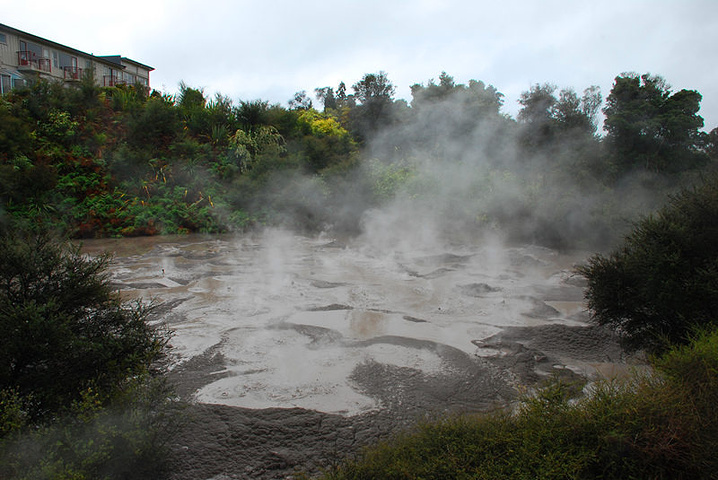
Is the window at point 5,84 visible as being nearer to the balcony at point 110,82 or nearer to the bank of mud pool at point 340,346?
the balcony at point 110,82

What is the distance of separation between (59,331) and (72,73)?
22.4 metres

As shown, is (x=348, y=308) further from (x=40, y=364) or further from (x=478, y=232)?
(x=478, y=232)

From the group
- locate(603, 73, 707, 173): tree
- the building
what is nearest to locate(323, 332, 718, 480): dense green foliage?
locate(603, 73, 707, 173): tree

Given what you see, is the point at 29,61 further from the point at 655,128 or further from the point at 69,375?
the point at 655,128

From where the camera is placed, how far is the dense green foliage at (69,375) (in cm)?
240

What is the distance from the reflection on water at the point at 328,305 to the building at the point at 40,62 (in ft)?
40.3

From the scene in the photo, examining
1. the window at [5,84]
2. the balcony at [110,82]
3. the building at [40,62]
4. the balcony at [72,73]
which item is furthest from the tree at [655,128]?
the window at [5,84]

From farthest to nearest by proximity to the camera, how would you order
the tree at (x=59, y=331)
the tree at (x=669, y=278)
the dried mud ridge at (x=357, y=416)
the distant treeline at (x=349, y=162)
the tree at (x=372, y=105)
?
the tree at (x=372, y=105) < the distant treeline at (x=349, y=162) < the tree at (x=669, y=278) < the dried mud ridge at (x=357, y=416) < the tree at (x=59, y=331)

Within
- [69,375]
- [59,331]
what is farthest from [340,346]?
[59,331]

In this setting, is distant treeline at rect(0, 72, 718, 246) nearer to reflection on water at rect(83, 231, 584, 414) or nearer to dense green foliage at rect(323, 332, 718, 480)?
reflection on water at rect(83, 231, 584, 414)

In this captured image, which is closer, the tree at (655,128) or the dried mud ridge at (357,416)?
the dried mud ridge at (357,416)

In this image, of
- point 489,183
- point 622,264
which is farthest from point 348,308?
point 489,183

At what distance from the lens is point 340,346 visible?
15.7ft

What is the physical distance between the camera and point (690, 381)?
285cm
